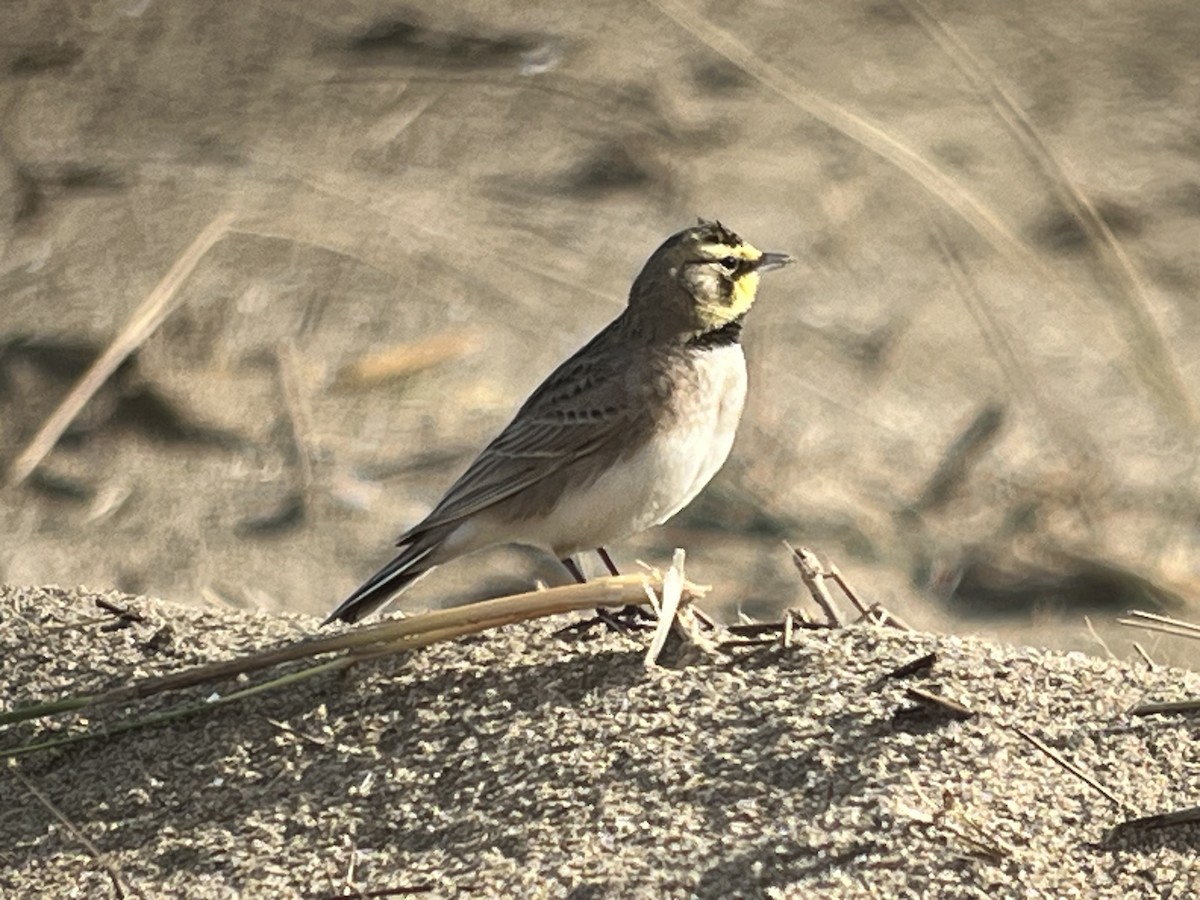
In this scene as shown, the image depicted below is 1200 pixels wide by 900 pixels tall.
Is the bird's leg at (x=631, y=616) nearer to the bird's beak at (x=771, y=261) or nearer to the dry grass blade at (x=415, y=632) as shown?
the dry grass blade at (x=415, y=632)

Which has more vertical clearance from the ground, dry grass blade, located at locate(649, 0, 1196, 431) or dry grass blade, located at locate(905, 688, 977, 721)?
dry grass blade, located at locate(649, 0, 1196, 431)

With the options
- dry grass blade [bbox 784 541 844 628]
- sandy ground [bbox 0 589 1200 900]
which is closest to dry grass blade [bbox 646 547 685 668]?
sandy ground [bbox 0 589 1200 900]

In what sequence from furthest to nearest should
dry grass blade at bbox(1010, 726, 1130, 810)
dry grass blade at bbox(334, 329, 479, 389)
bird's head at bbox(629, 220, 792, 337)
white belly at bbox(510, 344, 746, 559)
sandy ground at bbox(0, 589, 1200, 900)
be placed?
1. dry grass blade at bbox(334, 329, 479, 389)
2. bird's head at bbox(629, 220, 792, 337)
3. white belly at bbox(510, 344, 746, 559)
4. dry grass blade at bbox(1010, 726, 1130, 810)
5. sandy ground at bbox(0, 589, 1200, 900)

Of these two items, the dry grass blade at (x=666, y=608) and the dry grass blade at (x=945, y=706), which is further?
the dry grass blade at (x=666, y=608)

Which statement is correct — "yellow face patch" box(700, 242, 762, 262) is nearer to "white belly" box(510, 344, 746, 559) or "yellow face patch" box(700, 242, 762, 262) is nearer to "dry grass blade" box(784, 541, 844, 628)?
"white belly" box(510, 344, 746, 559)

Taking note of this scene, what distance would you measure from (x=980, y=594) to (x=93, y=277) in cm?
263

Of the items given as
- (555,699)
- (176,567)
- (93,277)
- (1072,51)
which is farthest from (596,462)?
(1072,51)

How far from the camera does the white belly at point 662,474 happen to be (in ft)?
14.5

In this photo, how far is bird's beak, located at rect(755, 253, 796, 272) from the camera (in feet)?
15.1

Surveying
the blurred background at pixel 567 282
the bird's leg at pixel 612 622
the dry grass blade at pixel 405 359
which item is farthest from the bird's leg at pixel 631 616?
the dry grass blade at pixel 405 359

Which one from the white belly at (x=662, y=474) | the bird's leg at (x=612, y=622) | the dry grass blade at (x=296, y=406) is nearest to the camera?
the bird's leg at (x=612, y=622)

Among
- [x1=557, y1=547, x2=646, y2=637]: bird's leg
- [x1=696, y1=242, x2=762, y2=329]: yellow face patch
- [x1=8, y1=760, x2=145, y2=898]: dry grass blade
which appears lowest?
[x1=8, y1=760, x2=145, y2=898]: dry grass blade

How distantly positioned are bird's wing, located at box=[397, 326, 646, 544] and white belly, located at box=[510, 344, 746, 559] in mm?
67

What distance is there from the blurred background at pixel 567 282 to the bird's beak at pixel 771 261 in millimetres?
806
